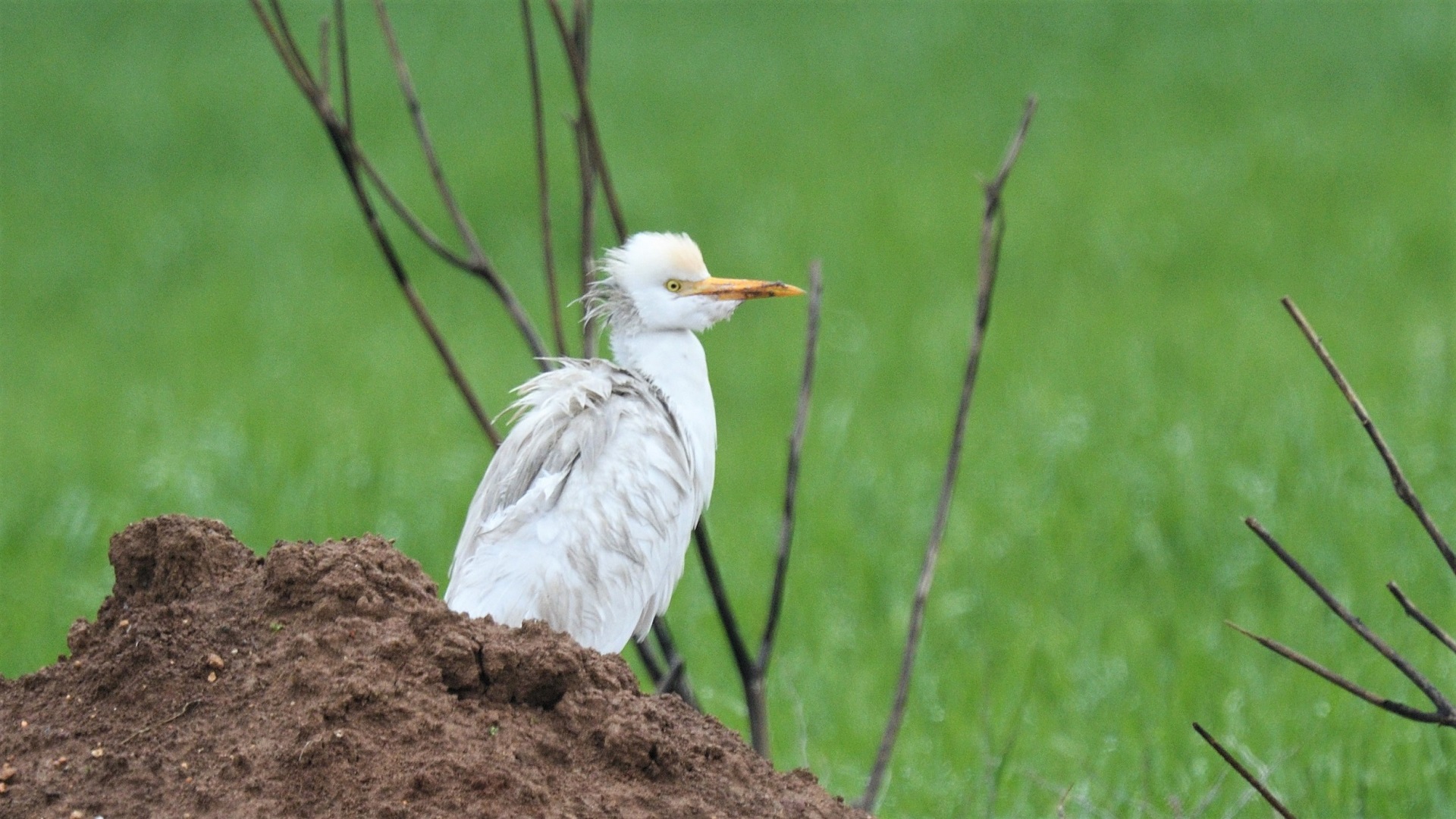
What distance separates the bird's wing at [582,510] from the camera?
3129 millimetres

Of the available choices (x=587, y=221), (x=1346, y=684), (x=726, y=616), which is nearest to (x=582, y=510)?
(x=726, y=616)

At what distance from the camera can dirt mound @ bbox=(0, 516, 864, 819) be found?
1920 millimetres

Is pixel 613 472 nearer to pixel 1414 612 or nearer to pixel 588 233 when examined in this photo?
pixel 588 233

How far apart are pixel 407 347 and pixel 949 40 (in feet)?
31.6

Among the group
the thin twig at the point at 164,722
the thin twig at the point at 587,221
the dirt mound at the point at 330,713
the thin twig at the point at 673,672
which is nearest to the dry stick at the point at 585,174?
the thin twig at the point at 587,221

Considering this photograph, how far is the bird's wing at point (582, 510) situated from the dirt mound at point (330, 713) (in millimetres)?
874

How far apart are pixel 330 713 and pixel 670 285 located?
147cm

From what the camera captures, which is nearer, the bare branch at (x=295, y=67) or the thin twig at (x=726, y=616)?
the thin twig at (x=726, y=616)

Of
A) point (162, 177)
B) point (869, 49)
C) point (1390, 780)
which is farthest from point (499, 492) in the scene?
point (869, 49)

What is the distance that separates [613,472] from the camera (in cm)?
318

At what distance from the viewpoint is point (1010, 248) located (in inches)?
507

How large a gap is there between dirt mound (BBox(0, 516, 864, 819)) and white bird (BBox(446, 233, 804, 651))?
884 mm

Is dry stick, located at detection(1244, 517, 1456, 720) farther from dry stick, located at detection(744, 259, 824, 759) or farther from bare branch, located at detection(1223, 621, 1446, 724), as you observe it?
dry stick, located at detection(744, 259, 824, 759)

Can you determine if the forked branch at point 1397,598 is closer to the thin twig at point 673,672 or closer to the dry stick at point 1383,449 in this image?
the dry stick at point 1383,449
